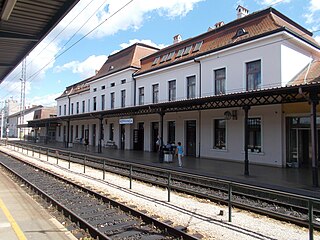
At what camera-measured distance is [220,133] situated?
63.9ft

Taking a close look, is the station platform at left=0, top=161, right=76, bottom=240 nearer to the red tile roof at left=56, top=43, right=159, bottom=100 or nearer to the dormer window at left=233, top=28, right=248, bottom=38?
the dormer window at left=233, top=28, right=248, bottom=38

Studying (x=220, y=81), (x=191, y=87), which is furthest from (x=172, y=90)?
(x=220, y=81)

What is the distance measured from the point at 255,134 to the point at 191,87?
697 cm

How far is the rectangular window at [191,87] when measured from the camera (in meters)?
22.1

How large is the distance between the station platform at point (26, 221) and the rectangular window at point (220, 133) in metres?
13.2

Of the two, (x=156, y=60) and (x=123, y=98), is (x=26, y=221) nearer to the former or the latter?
(x=156, y=60)

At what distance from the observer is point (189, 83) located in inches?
889

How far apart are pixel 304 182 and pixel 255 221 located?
574cm

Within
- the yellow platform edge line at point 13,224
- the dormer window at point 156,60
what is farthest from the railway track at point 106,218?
the dormer window at point 156,60

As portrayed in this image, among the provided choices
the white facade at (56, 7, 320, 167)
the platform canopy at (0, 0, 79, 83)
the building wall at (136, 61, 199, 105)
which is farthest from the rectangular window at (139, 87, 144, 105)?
the platform canopy at (0, 0, 79, 83)

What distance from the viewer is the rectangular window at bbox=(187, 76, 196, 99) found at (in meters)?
22.1

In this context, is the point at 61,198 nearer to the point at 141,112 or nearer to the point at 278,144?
the point at 278,144

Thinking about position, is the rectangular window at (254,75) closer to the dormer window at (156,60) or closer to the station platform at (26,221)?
the dormer window at (156,60)

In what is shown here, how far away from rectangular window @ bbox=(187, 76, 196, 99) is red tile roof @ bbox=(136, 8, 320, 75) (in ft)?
5.18
